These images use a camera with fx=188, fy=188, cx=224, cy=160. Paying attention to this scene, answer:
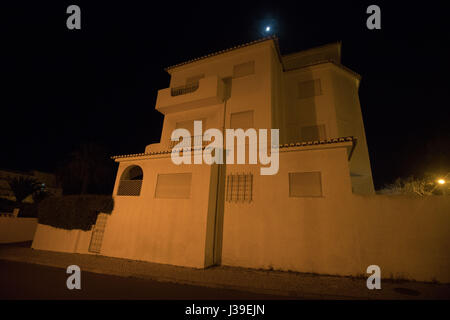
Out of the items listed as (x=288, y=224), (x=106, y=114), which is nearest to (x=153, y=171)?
(x=288, y=224)

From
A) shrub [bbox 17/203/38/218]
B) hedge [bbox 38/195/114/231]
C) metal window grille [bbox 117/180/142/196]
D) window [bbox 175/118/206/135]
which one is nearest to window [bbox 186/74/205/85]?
window [bbox 175/118/206/135]

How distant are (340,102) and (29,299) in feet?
56.2

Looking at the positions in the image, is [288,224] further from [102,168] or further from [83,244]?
[102,168]

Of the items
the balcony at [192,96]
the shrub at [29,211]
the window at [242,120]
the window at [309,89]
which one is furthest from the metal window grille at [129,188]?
the shrub at [29,211]

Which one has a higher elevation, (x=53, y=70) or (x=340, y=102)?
(x=53, y=70)

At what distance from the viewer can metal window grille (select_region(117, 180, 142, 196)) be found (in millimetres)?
10026

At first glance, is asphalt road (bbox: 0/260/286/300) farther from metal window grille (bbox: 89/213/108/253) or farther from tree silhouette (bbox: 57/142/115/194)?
tree silhouette (bbox: 57/142/115/194)

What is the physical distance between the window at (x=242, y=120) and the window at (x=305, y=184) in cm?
432

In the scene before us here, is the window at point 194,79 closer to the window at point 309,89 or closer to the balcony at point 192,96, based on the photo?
the balcony at point 192,96

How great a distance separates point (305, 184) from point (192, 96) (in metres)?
8.76

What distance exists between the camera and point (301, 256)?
7188 millimetres

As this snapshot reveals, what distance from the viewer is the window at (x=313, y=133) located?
1274 cm

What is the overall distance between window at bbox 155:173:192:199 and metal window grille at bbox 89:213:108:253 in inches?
139
